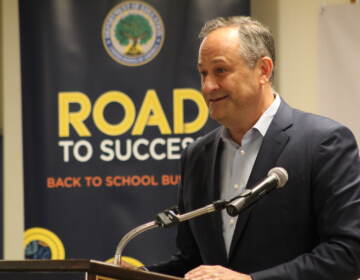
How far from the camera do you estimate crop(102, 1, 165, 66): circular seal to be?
4.12 m

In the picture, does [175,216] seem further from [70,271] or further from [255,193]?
[70,271]

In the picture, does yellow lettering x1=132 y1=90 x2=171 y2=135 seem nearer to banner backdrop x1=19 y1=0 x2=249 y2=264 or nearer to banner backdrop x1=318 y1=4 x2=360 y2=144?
banner backdrop x1=19 y1=0 x2=249 y2=264

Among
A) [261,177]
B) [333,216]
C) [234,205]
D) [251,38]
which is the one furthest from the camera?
[251,38]

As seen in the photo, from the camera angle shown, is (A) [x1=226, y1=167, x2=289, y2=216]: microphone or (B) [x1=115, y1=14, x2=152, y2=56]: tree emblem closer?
(A) [x1=226, y1=167, x2=289, y2=216]: microphone

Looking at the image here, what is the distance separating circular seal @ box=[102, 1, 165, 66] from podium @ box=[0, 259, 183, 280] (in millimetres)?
2592

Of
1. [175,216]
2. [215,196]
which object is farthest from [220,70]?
[175,216]

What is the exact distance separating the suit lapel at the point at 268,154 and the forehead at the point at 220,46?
250 millimetres

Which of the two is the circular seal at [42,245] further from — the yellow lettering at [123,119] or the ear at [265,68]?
the ear at [265,68]

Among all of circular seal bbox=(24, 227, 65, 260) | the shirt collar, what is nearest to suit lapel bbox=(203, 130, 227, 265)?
the shirt collar

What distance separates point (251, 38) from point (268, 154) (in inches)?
14.9

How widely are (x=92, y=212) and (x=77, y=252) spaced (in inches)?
9.9

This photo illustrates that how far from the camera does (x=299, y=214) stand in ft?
6.69

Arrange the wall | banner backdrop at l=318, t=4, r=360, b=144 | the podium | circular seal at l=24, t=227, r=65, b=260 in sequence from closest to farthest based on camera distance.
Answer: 1. the podium
2. banner backdrop at l=318, t=4, r=360, b=144
3. circular seal at l=24, t=227, r=65, b=260
4. the wall

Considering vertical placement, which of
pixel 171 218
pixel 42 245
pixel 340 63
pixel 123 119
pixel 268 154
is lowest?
pixel 42 245
